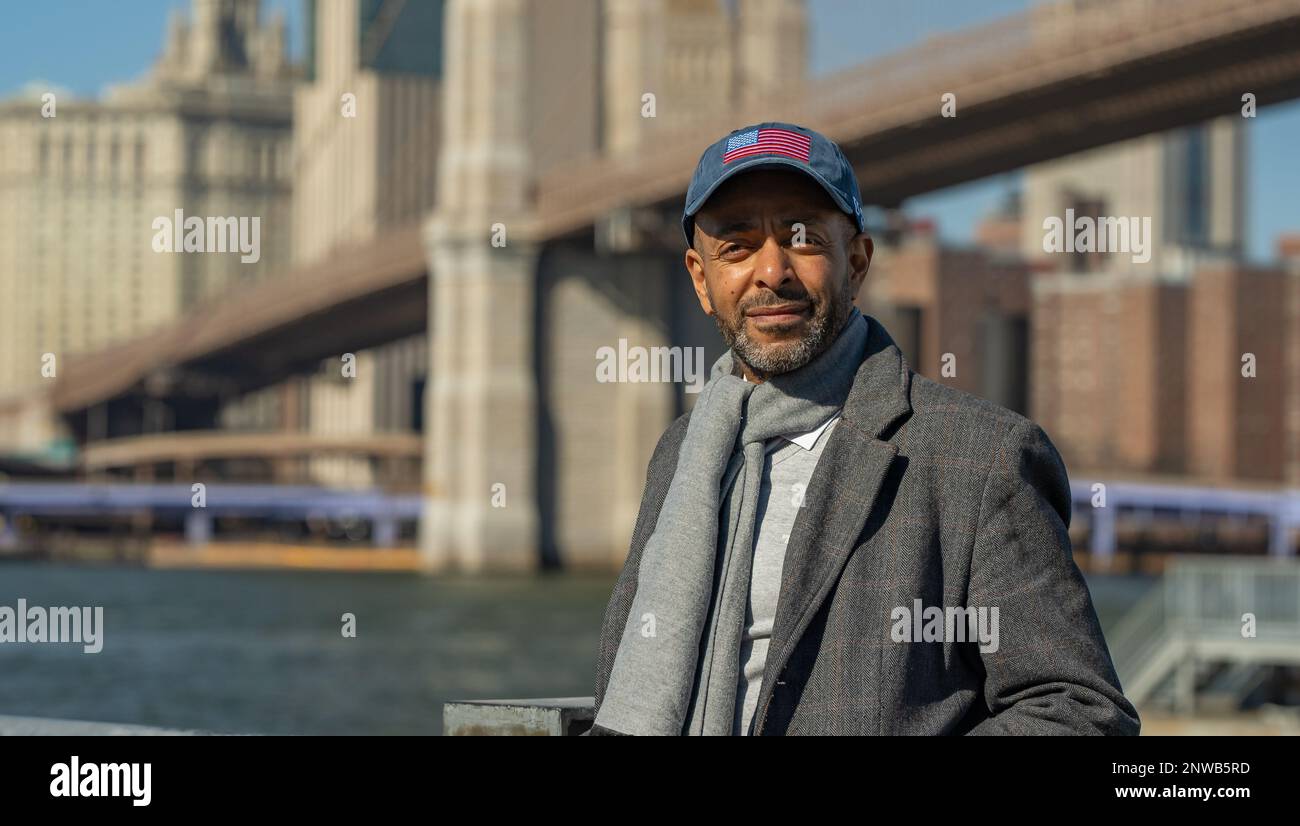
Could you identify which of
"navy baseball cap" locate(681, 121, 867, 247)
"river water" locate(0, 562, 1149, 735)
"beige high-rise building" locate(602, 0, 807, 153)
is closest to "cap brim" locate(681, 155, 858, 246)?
"navy baseball cap" locate(681, 121, 867, 247)

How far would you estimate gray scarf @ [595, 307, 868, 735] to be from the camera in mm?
2236

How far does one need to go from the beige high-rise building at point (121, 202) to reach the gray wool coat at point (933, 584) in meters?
132

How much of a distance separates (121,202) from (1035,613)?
142 metres

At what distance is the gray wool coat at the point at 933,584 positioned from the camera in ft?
7.06

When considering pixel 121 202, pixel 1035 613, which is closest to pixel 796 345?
pixel 1035 613

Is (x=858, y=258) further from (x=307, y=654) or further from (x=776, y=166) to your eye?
(x=307, y=654)

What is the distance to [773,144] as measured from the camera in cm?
226

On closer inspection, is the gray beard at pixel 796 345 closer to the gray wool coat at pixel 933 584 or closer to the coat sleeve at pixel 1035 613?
the gray wool coat at pixel 933 584

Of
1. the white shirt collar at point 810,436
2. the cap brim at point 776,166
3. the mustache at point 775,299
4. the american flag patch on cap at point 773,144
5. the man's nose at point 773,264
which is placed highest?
the american flag patch on cap at point 773,144

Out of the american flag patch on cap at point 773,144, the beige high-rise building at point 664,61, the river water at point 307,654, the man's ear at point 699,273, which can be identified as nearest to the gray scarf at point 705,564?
the man's ear at point 699,273

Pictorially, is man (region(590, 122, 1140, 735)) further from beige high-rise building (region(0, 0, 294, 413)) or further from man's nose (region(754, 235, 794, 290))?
beige high-rise building (region(0, 0, 294, 413))

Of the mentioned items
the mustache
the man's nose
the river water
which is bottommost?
the river water

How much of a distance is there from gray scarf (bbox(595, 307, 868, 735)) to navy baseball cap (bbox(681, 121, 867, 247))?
0.17 metres
